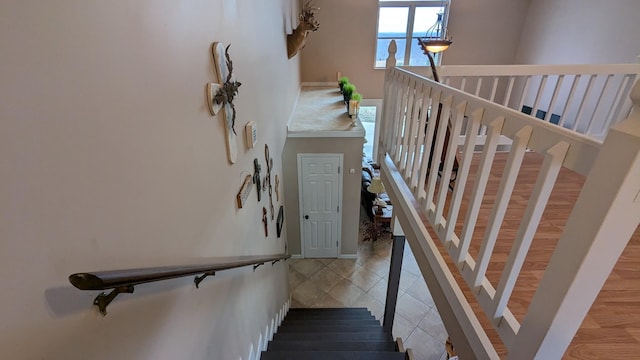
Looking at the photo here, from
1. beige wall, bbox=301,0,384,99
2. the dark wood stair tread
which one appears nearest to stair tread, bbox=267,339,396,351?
the dark wood stair tread

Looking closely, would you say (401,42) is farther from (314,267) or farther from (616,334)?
(616,334)

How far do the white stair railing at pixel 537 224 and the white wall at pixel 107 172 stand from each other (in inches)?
45.8

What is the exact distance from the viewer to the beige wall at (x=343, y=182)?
14.6ft

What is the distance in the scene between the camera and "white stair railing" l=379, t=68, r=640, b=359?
0.72 m

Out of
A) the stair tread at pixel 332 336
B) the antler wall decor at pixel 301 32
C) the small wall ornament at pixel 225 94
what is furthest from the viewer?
the antler wall decor at pixel 301 32

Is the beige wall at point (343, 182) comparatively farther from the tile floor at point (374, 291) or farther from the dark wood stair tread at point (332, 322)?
the dark wood stair tread at point (332, 322)

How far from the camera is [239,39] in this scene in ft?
5.94

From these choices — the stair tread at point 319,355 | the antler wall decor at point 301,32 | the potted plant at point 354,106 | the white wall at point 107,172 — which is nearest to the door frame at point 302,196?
the potted plant at point 354,106

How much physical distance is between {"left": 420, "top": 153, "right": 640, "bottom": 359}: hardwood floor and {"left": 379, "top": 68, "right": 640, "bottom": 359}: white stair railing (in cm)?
17

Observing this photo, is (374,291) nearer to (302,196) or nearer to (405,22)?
(302,196)

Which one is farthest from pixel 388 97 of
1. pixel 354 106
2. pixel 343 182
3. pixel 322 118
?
pixel 343 182

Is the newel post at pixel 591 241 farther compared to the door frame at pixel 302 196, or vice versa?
the door frame at pixel 302 196

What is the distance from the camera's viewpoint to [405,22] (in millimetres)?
6770

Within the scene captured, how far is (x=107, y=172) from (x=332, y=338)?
299 cm
